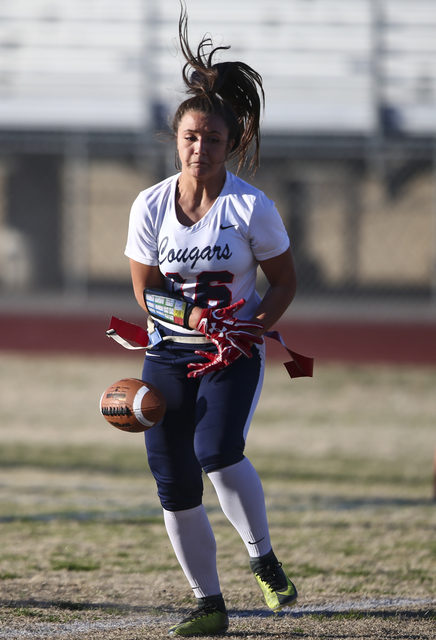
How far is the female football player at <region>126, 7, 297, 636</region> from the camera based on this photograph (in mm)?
3121

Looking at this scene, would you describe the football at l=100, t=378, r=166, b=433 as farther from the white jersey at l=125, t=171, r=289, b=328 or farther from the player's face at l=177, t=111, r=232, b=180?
the player's face at l=177, t=111, r=232, b=180

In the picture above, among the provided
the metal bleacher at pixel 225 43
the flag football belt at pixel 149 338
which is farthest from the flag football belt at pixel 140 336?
the metal bleacher at pixel 225 43

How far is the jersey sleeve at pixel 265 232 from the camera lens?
3125mm

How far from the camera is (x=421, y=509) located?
5.91 meters

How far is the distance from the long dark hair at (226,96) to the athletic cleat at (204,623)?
174 cm

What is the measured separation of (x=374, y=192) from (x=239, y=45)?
7.16 m

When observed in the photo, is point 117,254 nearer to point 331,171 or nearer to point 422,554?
point 331,171

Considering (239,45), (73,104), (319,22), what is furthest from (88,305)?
(319,22)

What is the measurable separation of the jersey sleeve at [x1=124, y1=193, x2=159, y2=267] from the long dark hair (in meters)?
0.36

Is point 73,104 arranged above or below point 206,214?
above

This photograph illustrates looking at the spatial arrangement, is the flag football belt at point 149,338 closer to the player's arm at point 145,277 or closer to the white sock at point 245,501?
the player's arm at point 145,277

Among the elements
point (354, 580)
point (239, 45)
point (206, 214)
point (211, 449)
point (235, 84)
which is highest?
point (239, 45)

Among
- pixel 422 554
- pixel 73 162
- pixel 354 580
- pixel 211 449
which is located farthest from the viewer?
pixel 73 162

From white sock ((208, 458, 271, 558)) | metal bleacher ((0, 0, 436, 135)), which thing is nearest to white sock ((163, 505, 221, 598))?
white sock ((208, 458, 271, 558))
